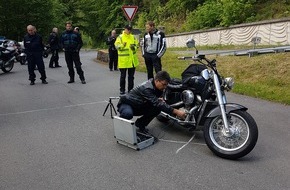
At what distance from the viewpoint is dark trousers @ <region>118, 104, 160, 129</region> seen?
5.27m

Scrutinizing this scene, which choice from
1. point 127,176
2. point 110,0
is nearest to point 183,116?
point 127,176

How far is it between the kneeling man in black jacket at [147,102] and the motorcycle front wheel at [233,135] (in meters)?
0.55

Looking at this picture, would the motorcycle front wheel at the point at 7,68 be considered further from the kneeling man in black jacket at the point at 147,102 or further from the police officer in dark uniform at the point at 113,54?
the kneeling man in black jacket at the point at 147,102

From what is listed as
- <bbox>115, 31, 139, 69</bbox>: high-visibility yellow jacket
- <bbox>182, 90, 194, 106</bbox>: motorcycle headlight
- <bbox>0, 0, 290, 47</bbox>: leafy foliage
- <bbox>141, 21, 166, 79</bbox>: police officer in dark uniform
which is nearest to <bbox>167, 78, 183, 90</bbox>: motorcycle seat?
<bbox>182, 90, 194, 106</bbox>: motorcycle headlight

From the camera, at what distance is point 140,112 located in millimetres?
5617

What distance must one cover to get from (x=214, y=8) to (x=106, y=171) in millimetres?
27792

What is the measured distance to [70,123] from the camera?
6.57 m

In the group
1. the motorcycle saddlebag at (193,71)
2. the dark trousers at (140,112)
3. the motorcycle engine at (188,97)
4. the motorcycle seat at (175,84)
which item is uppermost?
the motorcycle saddlebag at (193,71)

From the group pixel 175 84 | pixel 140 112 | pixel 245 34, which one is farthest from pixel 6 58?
pixel 245 34

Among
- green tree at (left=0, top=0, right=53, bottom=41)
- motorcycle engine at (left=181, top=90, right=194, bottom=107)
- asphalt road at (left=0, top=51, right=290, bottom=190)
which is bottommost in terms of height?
asphalt road at (left=0, top=51, right=290, bottom=190)

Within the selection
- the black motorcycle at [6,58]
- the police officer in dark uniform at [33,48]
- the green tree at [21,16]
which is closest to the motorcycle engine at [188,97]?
the police officer in dark uniform at [33,48]

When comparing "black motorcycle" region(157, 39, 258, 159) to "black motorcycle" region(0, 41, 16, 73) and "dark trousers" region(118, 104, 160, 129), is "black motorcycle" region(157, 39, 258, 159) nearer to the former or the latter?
"dark trousers" region(118, 104, 160, 129)

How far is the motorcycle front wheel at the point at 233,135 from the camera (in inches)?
173

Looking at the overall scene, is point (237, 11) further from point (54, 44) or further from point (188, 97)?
point (188, 97)
